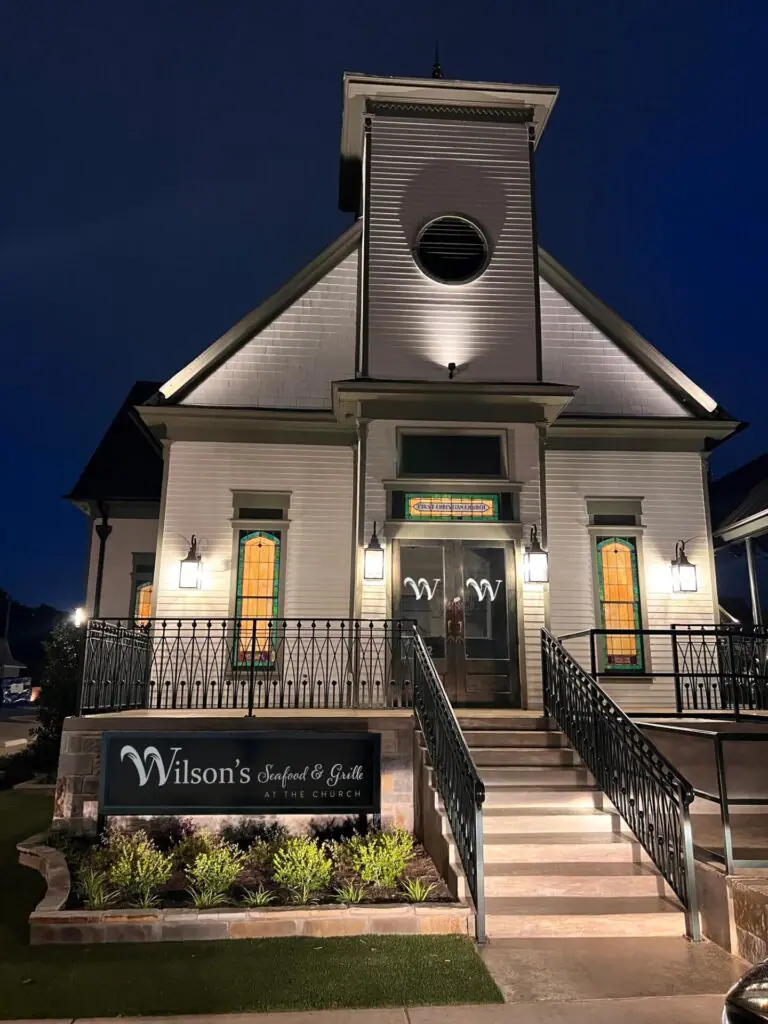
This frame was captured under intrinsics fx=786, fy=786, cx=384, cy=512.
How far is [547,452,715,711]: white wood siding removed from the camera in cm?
1271

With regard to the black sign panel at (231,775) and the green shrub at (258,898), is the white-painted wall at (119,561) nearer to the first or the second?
the black sign panel at (231,775)

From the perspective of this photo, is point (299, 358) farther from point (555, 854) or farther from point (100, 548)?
point (555, 854)

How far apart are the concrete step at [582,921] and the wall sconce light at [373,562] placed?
5.46 meters

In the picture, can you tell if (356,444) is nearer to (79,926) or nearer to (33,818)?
(33,818)

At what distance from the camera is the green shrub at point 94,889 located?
6672 mm

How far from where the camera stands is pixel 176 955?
6.08 m

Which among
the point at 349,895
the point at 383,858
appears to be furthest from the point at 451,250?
the point at 349,895

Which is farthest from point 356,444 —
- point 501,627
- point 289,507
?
point 501,627

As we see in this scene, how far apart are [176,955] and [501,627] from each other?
6849 mm

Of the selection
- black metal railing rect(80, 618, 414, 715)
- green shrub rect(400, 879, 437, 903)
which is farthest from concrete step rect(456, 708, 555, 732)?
green shrub rect(400, 879, 437, 903)

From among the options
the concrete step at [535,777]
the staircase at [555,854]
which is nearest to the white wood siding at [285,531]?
the staircase at [555,854]

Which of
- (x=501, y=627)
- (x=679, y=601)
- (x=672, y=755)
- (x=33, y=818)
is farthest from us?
(x=679, y=601)

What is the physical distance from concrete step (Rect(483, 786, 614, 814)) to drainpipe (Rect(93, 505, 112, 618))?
33.4ft

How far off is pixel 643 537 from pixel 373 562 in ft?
15.6
